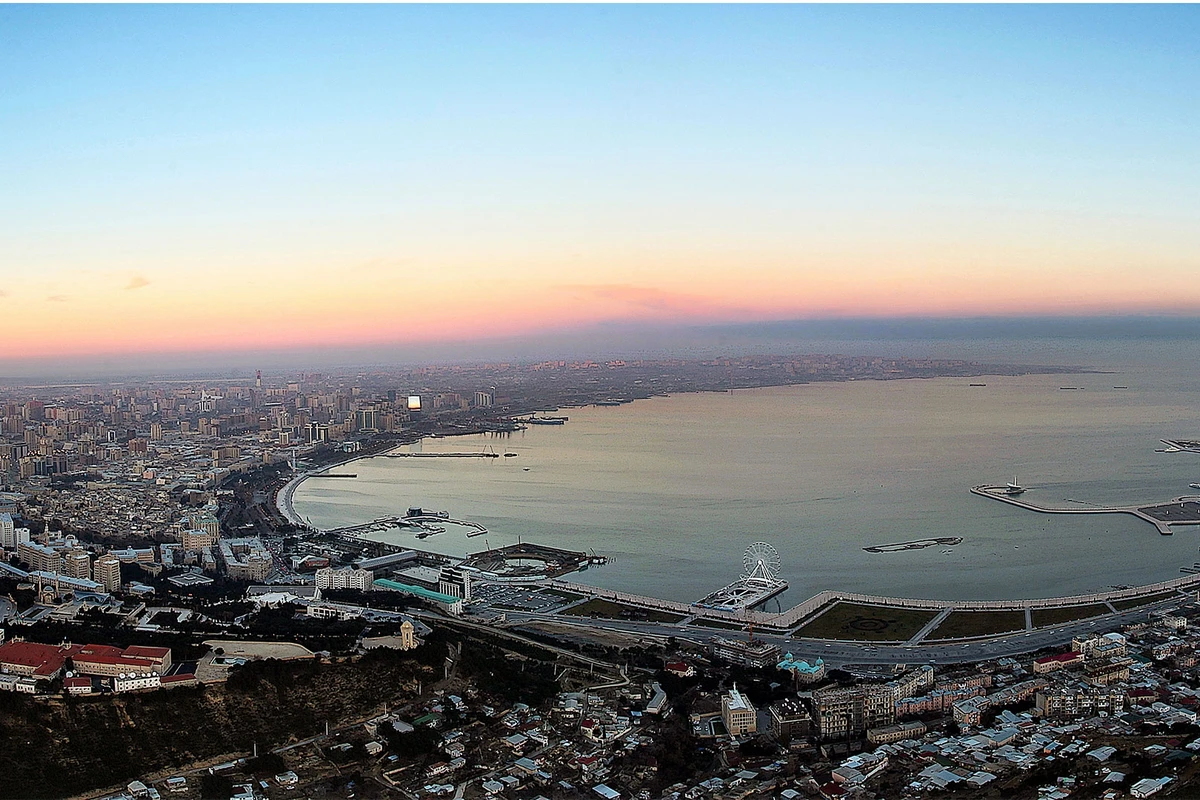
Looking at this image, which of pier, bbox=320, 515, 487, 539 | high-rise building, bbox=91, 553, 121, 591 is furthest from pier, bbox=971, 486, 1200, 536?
high-rise building, bbox=91, 553, 121, 591

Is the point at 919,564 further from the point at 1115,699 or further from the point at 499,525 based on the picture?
the point at 499,525

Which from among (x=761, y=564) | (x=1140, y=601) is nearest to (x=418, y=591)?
(x=761, y=564)

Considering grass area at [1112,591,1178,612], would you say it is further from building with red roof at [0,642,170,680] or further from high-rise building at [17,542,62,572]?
high-rise building at [17,542,62,572]

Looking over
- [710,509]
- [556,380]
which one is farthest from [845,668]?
[556,380]

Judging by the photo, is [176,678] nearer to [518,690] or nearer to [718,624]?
[518,690]

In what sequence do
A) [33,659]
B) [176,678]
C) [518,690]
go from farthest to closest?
[518,690], [33,659], [176,678]

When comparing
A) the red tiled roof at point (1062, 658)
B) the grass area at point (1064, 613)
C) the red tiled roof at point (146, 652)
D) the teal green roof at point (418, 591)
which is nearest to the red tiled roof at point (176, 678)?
the red tiled roof at point (146, 652)
